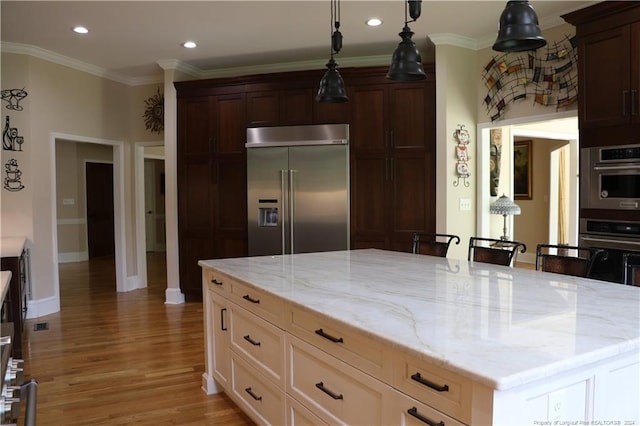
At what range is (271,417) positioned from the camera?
7.12 feet

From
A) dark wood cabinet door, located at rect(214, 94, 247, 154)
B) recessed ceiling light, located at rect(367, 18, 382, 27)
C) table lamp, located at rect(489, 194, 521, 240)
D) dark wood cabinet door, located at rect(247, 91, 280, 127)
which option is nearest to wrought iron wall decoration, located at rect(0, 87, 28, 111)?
dark wood cabinet door, located at rect(214, 94, 247, 154)

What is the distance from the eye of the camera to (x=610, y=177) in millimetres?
3309

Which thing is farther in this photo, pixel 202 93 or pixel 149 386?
pixel 202 93

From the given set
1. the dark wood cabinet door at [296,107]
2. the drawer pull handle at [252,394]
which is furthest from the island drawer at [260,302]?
the dark wood cabinet door at [296,107]

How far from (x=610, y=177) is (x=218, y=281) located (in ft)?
9.11

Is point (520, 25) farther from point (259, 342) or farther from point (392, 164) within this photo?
point (392, 164)

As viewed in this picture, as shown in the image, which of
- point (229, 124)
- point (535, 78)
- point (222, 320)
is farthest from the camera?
point (229, 124)

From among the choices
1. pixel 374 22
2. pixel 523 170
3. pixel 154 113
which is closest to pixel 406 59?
pixel 374 22

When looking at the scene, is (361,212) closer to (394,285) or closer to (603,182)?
(603,182)

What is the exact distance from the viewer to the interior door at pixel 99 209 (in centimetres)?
926

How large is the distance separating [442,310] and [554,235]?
7241 mm

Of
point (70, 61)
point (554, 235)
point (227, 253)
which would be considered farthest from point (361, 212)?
point (554, 235)

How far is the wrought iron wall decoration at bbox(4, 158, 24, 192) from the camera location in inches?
191

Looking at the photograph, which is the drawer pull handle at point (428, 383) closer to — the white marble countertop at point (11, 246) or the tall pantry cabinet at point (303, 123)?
the tall pantry cabinet at point (303, 123)
